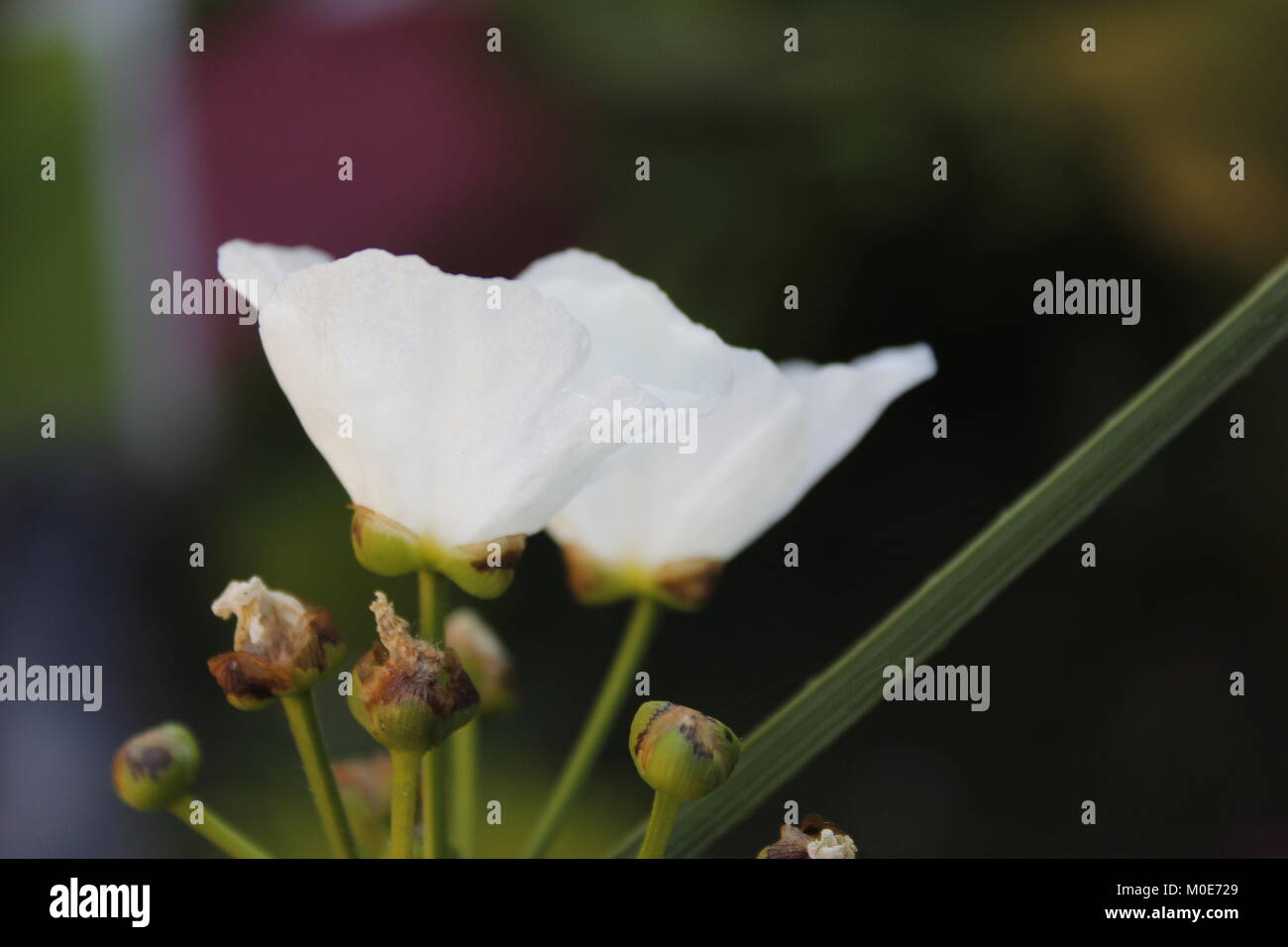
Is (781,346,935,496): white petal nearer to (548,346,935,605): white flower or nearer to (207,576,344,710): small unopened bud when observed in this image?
(548,346,935,605): white flower

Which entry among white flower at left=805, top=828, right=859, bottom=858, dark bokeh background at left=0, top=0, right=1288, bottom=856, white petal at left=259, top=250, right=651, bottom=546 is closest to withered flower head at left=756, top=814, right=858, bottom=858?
white flower at left=805, top=828, right=859, bottom=858

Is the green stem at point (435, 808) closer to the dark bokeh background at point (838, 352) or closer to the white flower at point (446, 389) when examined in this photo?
the white flower at point (446, 389)

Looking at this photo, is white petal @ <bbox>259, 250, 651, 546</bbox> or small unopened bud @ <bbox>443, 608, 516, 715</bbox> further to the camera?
small unopened bud @ <bbox>443, 608, 516, 715</bbox>

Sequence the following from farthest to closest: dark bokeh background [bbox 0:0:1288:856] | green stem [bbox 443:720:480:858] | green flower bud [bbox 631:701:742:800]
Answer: dark bokeh background [bbox 0:0:1288:856] → green stem [bbox 443:720:480:858] → green flower bud [bbox 631:701:742:800]

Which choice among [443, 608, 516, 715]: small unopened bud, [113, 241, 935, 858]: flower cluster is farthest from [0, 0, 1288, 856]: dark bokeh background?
[113, 241, 935, 858]: flower cluster

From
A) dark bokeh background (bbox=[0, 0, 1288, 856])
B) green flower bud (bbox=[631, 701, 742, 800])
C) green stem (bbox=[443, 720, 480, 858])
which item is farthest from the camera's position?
dark bokeh background (bbox=[0, 0, 1288, 856])

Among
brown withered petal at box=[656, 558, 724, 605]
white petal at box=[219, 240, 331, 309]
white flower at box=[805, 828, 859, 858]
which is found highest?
white petal at box=[219, 240, 331, 309]

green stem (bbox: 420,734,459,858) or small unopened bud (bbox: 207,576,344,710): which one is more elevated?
small unopened bud (bbox: 207,576,344,710)

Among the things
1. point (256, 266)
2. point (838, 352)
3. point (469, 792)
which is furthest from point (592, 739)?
point (838, 352)

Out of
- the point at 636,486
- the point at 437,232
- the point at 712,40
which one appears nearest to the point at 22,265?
the point at 437,232
